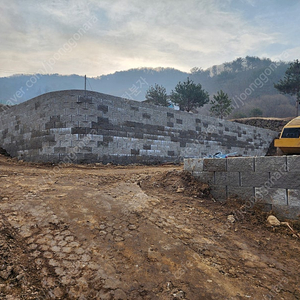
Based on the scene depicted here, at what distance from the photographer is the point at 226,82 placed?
69.7 m

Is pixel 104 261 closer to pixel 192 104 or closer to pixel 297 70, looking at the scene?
pixel 192 104

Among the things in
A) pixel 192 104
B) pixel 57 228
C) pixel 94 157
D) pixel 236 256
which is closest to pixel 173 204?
pixel 236 256

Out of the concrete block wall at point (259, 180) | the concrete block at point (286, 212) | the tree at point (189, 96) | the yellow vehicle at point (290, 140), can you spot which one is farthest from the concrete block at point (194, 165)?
the tree at point (189, 96)

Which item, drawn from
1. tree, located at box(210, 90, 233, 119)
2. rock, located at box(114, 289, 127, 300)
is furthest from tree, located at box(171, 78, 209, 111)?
rock, located at box(114, 289, 127, 300)

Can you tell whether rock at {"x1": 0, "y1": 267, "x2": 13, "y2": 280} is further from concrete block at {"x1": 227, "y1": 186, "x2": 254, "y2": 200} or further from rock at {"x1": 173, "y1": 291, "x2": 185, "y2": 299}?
concrete block at {"x1": 227, "y1": 186, "x2": 254, "y2": 200}

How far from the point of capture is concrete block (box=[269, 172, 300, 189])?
3.67m

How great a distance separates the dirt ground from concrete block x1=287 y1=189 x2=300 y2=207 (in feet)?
1.27

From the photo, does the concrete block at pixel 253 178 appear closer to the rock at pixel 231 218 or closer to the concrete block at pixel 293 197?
the concrete block at pixel 293 197

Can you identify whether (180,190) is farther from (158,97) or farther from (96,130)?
(158,97)

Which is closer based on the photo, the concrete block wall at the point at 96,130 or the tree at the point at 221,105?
the concrete block wall at the point at 96,130

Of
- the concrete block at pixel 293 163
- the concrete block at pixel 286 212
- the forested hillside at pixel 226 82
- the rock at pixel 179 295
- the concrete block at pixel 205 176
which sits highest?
the forested hillside at pixel 226 82

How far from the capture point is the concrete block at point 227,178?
14.2 ft

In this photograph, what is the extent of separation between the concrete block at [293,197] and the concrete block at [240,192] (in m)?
0.61

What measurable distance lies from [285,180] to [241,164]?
2.68 ft
